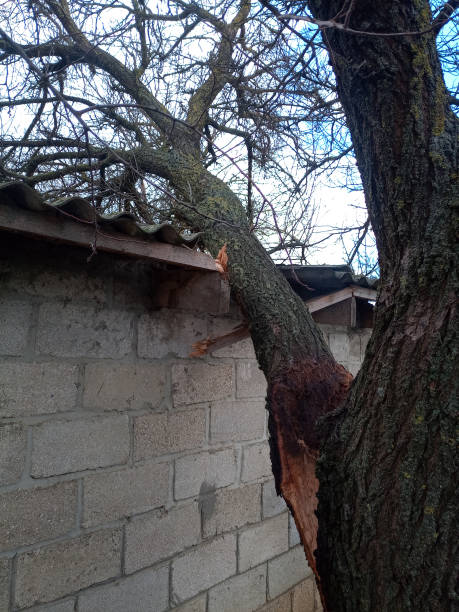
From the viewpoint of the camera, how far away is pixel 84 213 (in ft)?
5.93

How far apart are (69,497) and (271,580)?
1.76 m

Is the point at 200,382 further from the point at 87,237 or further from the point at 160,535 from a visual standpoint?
the point at 87,237

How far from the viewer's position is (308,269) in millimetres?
3039

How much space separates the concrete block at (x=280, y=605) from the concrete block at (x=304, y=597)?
59 millimetres

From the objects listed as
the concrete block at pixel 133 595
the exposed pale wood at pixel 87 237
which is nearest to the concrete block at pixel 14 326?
the exposed pale wood at pixel 87 237

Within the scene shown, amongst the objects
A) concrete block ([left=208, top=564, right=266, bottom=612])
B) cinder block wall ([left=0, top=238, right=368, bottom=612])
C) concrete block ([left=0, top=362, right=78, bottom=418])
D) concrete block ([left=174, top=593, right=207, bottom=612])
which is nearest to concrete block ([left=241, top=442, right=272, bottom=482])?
cinder block wall ([left=0, top=238, right=368, bottom=612])

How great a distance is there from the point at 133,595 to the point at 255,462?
1104mm

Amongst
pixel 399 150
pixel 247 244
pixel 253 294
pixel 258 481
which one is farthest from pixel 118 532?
pixel 399 150

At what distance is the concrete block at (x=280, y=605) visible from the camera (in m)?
3.16

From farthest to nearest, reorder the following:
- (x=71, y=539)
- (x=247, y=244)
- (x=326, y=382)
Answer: (x=247, y=244) → (x=71, y=539) → (x=326, y=382)

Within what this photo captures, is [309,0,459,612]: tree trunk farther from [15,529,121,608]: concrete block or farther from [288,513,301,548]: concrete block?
[288,513,301,548]: concrete block

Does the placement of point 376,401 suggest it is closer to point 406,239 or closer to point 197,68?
point 406,239

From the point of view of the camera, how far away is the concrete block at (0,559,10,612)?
6.24ft

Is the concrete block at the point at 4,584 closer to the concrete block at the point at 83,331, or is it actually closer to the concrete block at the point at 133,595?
the concrete block at the point at 133,595
